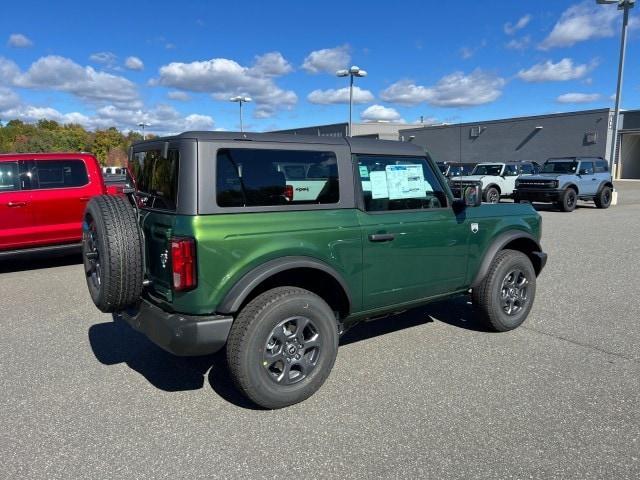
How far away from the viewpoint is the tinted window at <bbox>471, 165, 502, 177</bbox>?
64.2 ft

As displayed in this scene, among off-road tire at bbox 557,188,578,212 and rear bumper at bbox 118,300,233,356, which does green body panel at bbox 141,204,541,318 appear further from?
off-road tire at bbox 557,188,578,212

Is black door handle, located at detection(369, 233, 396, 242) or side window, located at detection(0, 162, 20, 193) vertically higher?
side window, located at detection(0, 162, 20, 193)

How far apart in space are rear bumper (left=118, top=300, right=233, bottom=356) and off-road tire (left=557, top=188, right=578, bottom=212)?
15671mm

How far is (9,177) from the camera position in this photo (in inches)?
282

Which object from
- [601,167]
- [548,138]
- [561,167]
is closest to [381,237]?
[561,167]

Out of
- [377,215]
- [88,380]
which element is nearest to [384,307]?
[377,215]

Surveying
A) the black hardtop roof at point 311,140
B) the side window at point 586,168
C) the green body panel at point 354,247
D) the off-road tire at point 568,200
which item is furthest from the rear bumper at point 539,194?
the black hardtop roof at point 311,140

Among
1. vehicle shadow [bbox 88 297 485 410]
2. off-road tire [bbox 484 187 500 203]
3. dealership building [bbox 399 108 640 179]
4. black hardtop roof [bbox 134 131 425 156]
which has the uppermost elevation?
dealership building [bbox 399 108 640 179]

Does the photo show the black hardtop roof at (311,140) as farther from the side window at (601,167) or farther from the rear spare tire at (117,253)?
the side window at (601,167)

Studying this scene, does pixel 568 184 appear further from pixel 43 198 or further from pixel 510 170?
pixel 43 198

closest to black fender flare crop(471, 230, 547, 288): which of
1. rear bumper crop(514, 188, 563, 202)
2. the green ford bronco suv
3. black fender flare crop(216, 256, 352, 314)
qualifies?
the green ford bronco suv

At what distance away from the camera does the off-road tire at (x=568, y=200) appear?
16.1 m

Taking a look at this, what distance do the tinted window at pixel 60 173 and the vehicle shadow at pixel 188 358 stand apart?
349cm

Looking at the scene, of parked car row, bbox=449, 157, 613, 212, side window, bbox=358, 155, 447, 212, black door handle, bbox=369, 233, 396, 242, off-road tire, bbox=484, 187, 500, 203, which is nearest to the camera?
black door handle, bbox=369, 233, 396, 242
